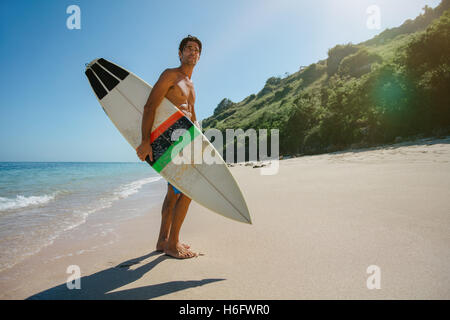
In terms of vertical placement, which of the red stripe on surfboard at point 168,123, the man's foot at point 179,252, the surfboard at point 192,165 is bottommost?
the man's foot at point 179,252

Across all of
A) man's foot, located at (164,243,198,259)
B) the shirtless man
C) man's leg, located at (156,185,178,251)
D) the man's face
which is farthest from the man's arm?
man's foot, located at (164,243,198,259)

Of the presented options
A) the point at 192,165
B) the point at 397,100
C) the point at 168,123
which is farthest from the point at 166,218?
the point at 397,100

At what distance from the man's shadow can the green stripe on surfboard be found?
937mm

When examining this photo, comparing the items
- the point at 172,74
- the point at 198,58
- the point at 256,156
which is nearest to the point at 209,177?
the point at 172,74

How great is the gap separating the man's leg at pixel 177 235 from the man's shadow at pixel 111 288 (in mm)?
294

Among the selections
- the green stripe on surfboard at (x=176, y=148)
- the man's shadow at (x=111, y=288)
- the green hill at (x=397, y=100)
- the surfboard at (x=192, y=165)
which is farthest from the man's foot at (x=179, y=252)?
the green hill at (x=397, y=100)

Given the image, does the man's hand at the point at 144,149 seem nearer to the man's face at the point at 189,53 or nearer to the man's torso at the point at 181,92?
the man's torso at the point at 181,92

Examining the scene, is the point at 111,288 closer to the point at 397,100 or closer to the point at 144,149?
the point at 144,149

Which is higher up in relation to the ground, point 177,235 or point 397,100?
point 397,100

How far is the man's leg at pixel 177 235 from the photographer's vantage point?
→ 203 cm

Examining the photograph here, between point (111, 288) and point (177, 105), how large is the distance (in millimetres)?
1647

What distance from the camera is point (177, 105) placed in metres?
2.19

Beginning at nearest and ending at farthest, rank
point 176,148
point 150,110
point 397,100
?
point 150,110
point 176,148
point 397,100
